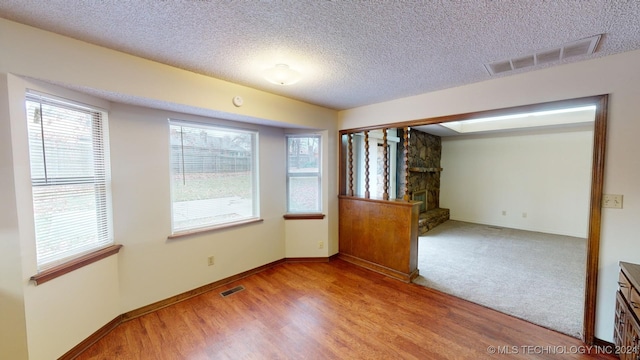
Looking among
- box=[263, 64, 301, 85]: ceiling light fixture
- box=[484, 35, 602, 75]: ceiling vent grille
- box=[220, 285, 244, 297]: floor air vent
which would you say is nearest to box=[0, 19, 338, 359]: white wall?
box=[220, 285, 244, 297]: floor air vent

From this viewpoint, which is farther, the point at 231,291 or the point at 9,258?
the point at 231,291

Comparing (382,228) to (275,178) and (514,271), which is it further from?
(514,271)

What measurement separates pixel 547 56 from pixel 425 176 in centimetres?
440

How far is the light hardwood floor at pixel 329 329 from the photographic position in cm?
188

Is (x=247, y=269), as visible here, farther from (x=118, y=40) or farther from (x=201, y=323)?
(x=118, y=40)

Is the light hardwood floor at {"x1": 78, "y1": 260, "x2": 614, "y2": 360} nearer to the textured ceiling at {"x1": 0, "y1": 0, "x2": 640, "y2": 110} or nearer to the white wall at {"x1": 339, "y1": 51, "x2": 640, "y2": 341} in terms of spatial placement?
the white wall at {"x1": 339, "y1": 51, "x2": 640, "y2": 341}

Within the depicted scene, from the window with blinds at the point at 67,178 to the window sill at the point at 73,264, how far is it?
5 centimetres

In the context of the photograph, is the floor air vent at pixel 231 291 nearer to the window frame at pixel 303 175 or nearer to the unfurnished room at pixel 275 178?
the unfurnished room at pixel 275 178

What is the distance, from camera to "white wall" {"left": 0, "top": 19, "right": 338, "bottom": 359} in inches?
58.6

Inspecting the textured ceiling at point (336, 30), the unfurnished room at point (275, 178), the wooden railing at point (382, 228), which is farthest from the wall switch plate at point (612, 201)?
the wooden railing at point (382, 228)

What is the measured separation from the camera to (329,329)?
84.7 inches

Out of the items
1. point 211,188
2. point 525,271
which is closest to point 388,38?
point 211,188

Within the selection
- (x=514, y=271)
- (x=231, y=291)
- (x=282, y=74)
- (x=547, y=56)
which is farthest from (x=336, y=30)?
(x=514, y=271)

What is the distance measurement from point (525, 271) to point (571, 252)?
5.14ft
